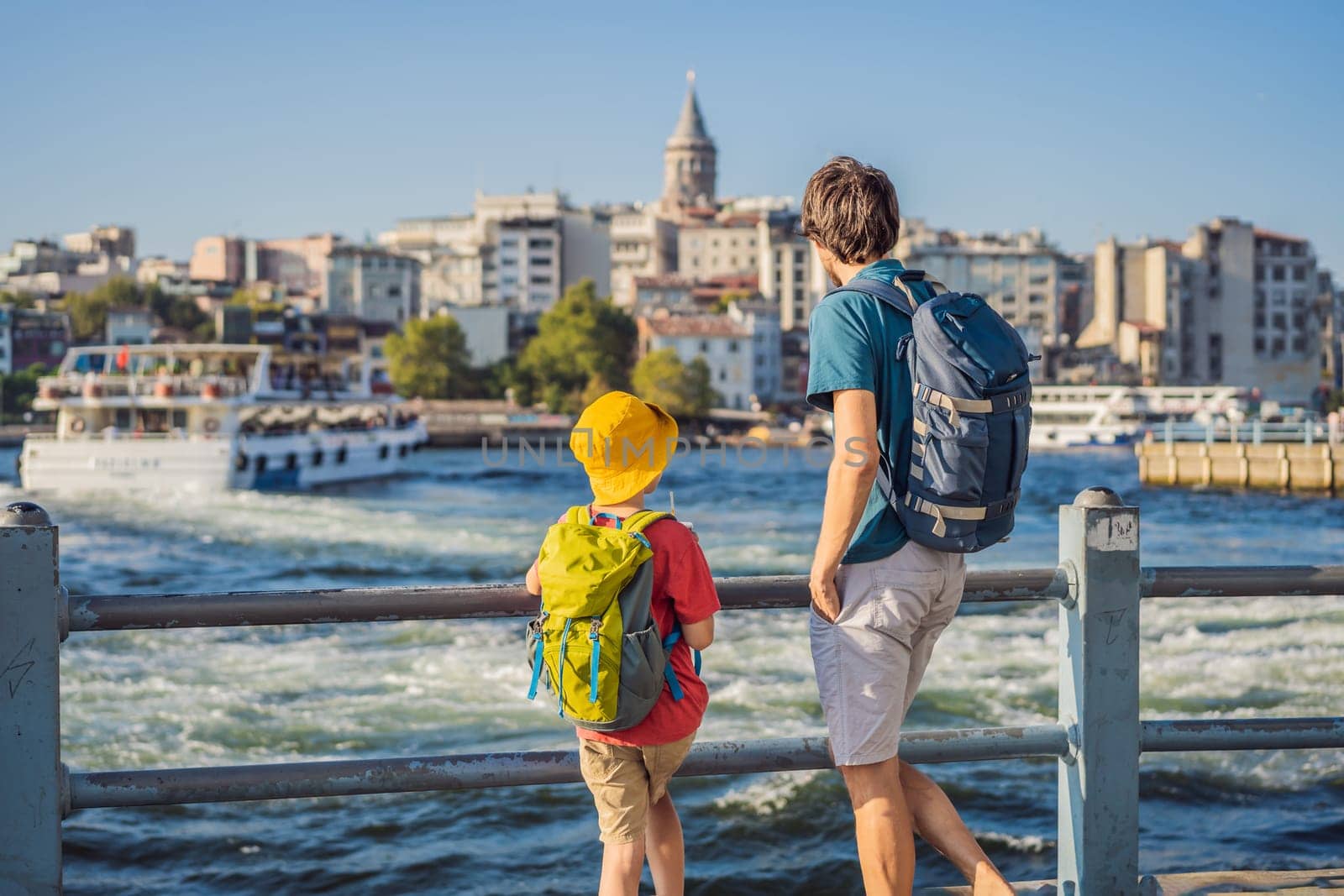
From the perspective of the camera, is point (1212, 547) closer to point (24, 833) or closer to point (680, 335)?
point (24, 833)

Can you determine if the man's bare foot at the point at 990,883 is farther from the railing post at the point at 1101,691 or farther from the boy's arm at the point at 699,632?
the boy's arm at the point at 699,632

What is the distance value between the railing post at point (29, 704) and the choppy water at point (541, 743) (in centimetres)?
378

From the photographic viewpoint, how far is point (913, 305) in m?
2.68

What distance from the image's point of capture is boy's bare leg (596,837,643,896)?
2.83 metres

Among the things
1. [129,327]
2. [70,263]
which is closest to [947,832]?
[129,327]

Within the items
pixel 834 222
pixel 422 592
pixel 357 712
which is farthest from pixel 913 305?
pixel 357 712

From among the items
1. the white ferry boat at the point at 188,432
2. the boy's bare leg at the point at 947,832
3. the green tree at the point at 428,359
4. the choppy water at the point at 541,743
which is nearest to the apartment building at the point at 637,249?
the green tree at the point at 428,359

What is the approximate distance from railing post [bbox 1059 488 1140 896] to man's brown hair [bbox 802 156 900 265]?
667mm

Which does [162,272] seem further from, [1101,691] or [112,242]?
[1101,691]

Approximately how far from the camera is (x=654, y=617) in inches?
106

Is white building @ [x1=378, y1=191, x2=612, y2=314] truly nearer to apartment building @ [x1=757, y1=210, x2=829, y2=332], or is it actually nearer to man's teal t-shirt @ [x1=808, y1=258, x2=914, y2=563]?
apartment building @ [x1=757, y1=210, x2=829, y2=332]

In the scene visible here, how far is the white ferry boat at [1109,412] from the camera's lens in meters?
75.1

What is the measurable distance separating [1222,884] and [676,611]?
138 cm

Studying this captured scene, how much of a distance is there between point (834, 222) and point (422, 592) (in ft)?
3.27
